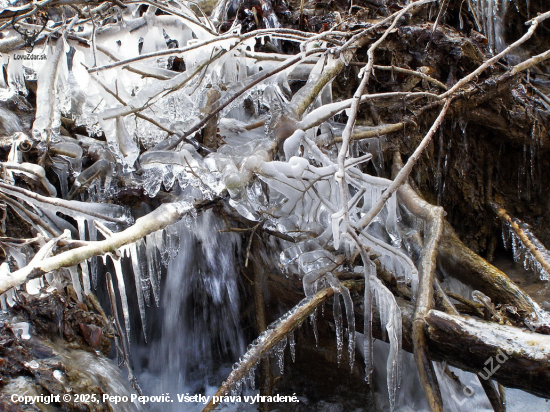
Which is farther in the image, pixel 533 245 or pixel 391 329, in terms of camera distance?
pixel 533 245

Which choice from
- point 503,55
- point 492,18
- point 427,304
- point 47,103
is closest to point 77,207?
point 47,103

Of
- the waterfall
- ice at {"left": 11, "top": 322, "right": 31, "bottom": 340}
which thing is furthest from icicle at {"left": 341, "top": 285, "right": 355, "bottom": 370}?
ice at {"left": 11, "top": 322, "right": 31, "bottom": 340}

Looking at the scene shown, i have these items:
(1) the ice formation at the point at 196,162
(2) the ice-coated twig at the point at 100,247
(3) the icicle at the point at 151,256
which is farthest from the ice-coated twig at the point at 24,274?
(3) the icicle at the point at 151,256

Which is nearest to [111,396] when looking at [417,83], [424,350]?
[424,350]

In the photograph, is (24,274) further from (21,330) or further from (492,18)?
(492,18)

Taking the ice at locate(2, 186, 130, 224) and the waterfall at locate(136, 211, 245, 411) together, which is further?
the waterfall at locate(136, 211, 245, 411)

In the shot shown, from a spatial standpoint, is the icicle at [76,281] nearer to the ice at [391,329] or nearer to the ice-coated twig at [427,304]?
the ice at [391,329]

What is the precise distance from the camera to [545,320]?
1.89 meters

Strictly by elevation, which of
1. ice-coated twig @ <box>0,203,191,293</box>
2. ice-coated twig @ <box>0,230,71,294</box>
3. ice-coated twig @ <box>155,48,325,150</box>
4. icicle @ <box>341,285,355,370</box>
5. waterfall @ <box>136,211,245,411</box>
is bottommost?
waterfall @ <box>136,211,245,411</box>

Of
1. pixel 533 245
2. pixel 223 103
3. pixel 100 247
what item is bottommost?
pixel 533 245

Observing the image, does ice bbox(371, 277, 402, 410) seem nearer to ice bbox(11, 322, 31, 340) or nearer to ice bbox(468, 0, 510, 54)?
ice bbox(11, 322, 31, 340)

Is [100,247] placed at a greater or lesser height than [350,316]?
greater

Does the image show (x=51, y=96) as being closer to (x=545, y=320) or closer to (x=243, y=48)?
(x=243, y=48)

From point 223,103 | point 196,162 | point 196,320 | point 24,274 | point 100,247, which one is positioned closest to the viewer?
point 24,274
